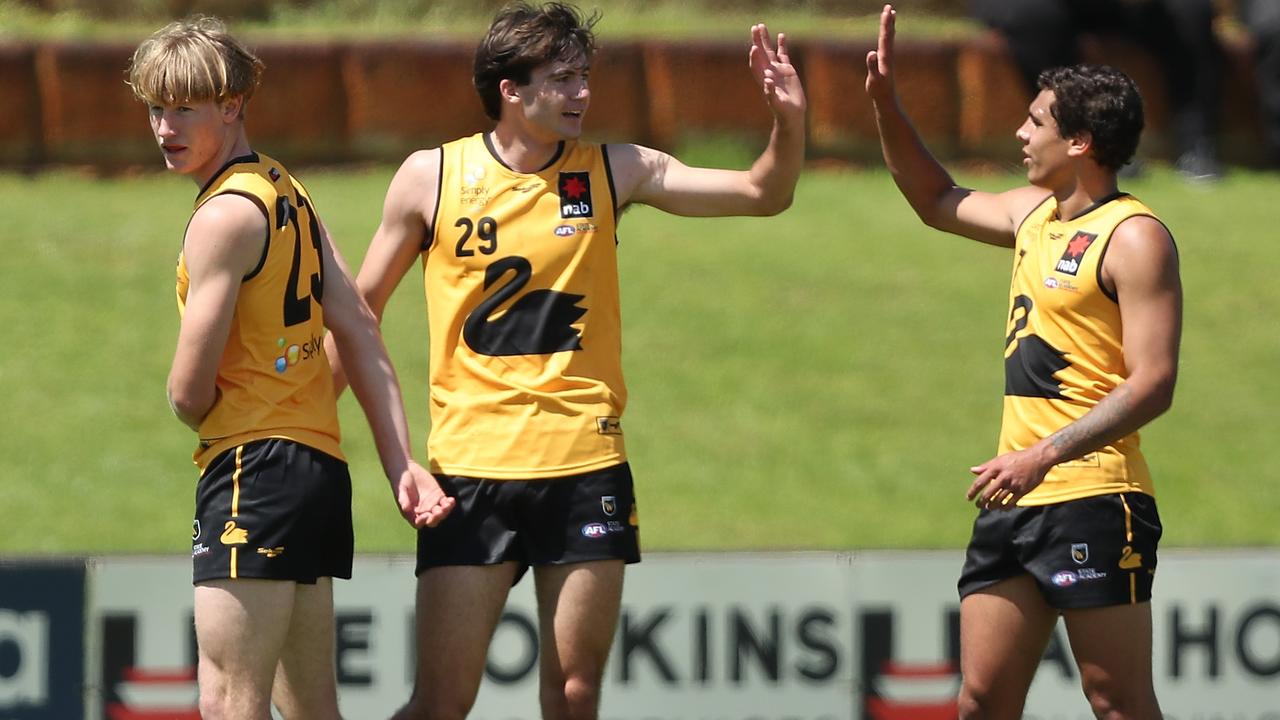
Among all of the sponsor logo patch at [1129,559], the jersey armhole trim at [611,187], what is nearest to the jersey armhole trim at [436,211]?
the jersey armhole trim at [611,187]

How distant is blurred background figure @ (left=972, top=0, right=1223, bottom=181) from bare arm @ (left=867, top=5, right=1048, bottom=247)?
6.72 meters

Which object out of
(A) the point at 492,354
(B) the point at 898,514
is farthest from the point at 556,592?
(B) the point at 898,514

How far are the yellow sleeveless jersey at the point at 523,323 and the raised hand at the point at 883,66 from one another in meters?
0.87

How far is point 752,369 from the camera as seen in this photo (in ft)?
31.6

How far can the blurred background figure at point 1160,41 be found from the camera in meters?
11.6

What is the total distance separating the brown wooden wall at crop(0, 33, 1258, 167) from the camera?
447 inches

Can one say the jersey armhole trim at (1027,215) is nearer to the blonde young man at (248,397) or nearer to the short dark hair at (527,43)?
the short dark hair at (527,43)

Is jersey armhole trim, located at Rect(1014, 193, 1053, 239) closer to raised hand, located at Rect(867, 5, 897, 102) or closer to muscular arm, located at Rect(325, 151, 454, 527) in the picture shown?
raised hand, located at Rect(867, 5, 897, 102)

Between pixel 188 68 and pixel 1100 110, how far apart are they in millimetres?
2156

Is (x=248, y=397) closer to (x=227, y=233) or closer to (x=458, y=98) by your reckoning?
(x=227, y=233)

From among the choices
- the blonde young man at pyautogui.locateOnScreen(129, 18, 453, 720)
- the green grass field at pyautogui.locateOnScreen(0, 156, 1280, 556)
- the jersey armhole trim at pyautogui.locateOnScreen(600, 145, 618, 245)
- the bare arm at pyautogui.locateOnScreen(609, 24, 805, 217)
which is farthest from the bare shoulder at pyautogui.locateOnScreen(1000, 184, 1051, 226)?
the green grass field at pyautogui.locateOnScreen(0, 156, 1280, 556)

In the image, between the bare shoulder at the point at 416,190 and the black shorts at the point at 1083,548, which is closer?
the black shorts at the point at 1083,548

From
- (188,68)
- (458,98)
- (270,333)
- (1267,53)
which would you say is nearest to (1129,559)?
(270,333)

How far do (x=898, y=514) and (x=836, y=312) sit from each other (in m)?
2.19
